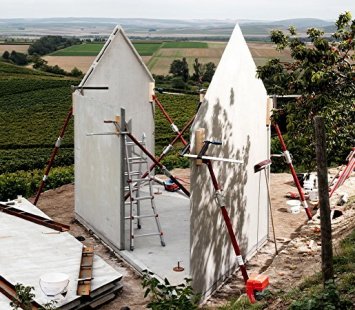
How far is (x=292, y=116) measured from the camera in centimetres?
954

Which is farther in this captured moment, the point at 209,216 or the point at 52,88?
the point at 52,88

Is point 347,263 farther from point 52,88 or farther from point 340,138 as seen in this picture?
point 52,88

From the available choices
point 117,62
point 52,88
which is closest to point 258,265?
point 117,62

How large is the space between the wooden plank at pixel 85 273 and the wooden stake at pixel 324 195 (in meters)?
4.14

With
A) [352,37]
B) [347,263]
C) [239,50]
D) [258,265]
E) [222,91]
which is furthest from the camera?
[258,265]

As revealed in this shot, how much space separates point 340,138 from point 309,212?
485 cm

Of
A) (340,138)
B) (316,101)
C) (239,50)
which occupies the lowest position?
(340,138)

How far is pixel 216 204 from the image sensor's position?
1021cm

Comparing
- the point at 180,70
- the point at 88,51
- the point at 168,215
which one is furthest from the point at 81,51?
the point at 168,215

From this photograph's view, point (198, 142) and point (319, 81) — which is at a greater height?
point (319, 81)

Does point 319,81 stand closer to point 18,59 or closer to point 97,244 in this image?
point 97,244

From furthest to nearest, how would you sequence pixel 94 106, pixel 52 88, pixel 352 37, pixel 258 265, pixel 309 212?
pixel 52 88 < pixel 309 212 < pixel 94 106 < pixel 258 265 < pixel 352 37

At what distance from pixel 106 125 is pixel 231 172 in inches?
131

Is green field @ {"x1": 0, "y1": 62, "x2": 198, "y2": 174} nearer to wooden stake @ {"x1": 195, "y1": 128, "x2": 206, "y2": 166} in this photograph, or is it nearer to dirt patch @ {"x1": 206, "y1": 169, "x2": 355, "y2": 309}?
dirt patch @ {"x1": 206, "y1": 169, "x2": 355, "y2": 309}
